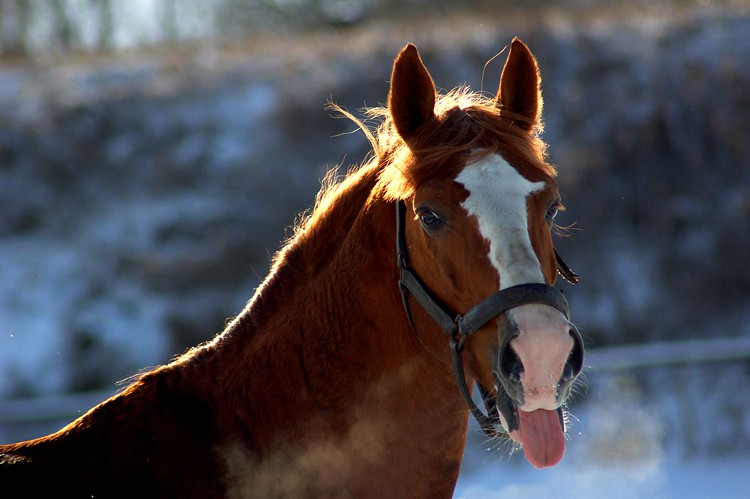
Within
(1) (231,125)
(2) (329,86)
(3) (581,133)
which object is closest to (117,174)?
(1) (231,125)

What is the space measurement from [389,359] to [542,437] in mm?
607

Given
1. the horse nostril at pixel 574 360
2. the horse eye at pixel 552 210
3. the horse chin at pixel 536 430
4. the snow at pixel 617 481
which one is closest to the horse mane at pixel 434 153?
the horse eye at pixel 552 210

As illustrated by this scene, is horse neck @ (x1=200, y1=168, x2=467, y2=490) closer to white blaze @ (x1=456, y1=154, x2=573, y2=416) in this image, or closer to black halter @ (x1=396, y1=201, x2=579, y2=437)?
black halter @ (x1=396, y1=201, x2=579, y2=437)

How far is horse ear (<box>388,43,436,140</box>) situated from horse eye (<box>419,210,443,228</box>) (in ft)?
1.31

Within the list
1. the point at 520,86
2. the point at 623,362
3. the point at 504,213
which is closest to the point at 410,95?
the point at 520,86

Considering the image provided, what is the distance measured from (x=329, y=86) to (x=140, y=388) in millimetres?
12880

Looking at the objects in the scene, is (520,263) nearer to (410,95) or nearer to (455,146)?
(455,146)

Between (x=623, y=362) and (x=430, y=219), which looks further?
(x=623, y=362)

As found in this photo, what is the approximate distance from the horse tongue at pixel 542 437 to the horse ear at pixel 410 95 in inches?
43.2

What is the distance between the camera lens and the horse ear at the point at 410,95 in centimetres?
307

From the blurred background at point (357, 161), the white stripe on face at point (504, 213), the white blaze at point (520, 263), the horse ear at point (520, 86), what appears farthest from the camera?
the blurred background at point (357, 161)

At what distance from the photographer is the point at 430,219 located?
280cm

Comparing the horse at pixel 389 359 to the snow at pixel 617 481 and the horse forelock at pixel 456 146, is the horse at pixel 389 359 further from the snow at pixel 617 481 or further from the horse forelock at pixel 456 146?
the snow at pixel 617 481

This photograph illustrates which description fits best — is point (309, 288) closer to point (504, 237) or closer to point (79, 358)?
point (504, 237)
